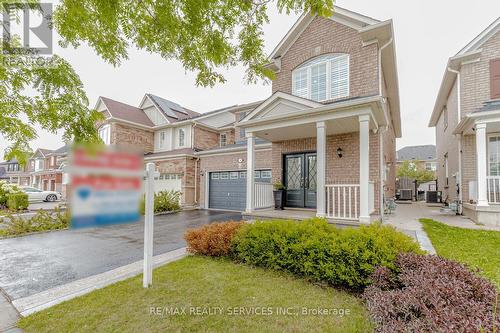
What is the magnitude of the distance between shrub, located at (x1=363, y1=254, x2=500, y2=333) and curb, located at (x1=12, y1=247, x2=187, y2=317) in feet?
13.3

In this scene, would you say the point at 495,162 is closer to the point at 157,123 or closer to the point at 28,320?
the point at 28,320

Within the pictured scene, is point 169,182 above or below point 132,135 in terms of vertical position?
below

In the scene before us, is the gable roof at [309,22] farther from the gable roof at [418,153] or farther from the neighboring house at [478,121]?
the gable roof at [418,153]

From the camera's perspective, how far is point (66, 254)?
5.97 meters

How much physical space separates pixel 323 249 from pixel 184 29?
398 centimetres

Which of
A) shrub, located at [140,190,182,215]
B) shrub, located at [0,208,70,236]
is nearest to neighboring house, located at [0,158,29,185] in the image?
shrub, located at [140,190,182,215]

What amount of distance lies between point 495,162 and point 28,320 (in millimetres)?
→ 13672

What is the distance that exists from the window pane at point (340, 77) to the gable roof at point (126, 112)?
47.4ft

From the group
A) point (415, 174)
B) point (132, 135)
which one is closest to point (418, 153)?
point (415, 174)

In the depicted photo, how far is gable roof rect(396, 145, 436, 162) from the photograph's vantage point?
1423 inches

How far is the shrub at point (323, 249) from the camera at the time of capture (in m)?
3.60

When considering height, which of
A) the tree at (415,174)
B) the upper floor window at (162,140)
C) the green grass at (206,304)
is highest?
the upper floor window at (162,140)

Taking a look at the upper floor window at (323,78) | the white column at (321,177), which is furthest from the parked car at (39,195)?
the white column at (321,177)

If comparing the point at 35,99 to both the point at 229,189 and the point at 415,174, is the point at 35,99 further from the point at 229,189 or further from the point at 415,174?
the point at 415,174
